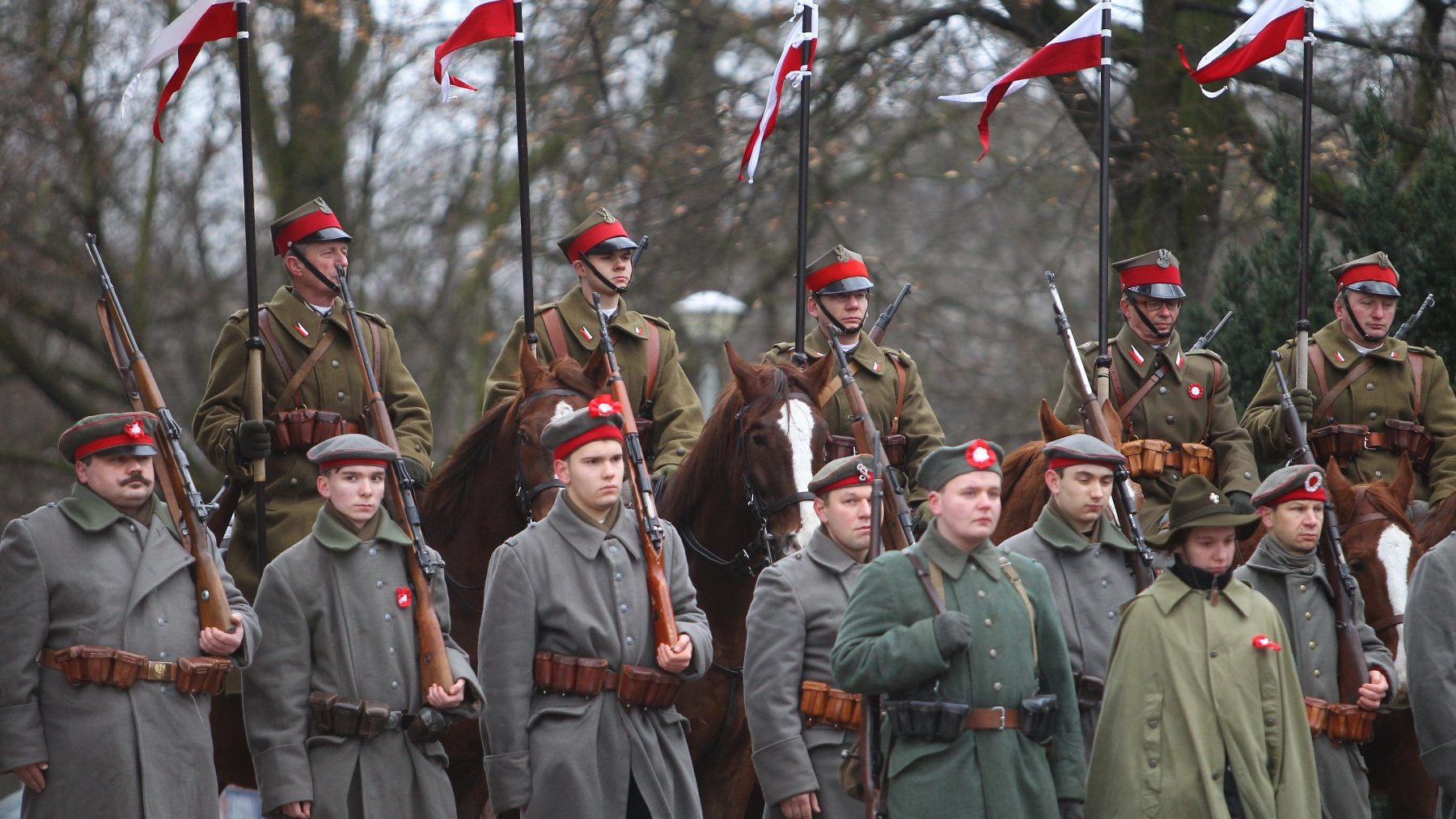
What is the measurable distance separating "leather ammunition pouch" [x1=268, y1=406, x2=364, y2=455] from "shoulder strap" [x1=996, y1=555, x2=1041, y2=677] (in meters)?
3.42

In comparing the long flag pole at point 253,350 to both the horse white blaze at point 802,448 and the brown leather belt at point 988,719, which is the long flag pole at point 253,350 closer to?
the horse white blaze at point 802,448

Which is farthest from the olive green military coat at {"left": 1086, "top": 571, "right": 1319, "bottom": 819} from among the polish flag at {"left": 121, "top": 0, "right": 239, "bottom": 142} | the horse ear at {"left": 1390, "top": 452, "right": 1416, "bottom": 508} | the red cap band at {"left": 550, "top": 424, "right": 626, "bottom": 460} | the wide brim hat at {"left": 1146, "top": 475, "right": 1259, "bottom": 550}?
the polish flag at {"left": 121, "top": 0, "right": 239, "bottom": 142}

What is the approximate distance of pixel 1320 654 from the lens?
8344 mm

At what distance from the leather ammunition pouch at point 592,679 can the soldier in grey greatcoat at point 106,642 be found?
1079mm

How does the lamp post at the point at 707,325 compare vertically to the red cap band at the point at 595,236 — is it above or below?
above

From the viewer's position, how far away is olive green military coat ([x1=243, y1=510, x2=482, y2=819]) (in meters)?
7.04

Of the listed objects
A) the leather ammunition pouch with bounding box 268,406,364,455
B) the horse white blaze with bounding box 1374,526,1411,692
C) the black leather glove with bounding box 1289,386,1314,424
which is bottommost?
the horse white blaze with bounding box 1374,526,1411,692

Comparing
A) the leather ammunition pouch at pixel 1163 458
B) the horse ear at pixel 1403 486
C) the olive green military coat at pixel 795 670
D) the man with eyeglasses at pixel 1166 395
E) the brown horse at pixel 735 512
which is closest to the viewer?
the olive green military coat at pixel 795 670

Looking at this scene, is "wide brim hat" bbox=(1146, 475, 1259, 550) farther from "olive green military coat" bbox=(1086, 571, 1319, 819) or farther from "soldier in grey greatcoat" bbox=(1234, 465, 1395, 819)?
"soldier in grey greatcoat" bbox=(1234, 465, 1395, 819)

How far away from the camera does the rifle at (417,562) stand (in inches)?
286

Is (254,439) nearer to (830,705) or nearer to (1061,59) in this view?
(830,705)

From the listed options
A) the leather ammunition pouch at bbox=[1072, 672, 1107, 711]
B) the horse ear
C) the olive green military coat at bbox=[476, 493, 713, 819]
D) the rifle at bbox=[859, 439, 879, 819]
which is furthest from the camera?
the horse ear

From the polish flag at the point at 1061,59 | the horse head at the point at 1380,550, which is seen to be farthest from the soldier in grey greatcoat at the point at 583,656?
the polish flag at the point at 1061,59

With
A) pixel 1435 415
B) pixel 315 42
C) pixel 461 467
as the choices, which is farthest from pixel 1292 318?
pixel 315 42
